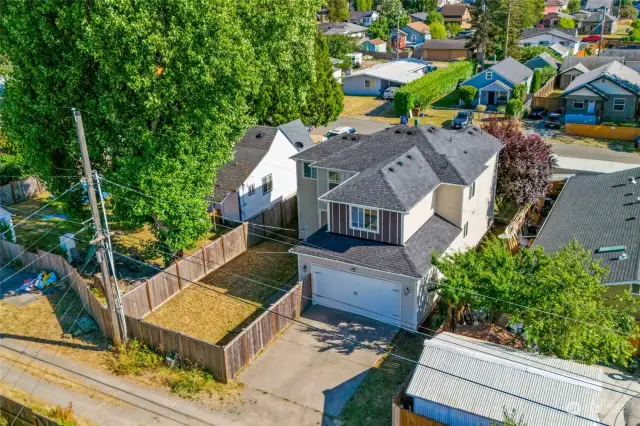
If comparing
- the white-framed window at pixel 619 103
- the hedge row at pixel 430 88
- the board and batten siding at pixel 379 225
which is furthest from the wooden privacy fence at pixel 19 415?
the white-framed window at pixel 619 103

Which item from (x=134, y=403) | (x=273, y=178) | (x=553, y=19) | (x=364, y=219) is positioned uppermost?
(x=553, y=19)

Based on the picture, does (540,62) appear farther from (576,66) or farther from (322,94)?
(322,94)

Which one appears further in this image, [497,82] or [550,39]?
[550,39]

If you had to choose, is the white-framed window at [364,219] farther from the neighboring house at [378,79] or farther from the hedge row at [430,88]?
the neighboring house at [378,79]

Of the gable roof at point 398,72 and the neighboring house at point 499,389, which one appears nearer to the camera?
the neighboring house at point 499,389

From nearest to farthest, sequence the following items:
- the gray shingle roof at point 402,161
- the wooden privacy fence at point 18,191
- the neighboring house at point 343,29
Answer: the gray shingle roof at point 402,161
the wooden privacy fence at point 18,191
the neighboring house at point 343,29

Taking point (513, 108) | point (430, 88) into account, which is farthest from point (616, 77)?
point (430, 88)

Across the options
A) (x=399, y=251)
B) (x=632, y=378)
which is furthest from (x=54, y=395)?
(x=632, y=378)
